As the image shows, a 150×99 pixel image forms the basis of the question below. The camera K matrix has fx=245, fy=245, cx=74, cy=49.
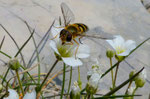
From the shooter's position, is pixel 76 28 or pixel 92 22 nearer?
pixel 76 28

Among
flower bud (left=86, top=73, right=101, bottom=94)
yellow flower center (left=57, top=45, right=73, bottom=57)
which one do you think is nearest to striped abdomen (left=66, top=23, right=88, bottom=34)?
yellow flower center (left=57, top=45, right=73, bottom=57)

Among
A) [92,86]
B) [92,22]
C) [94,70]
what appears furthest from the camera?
[92,22]

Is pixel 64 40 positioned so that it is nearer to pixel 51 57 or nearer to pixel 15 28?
pixel 51 57

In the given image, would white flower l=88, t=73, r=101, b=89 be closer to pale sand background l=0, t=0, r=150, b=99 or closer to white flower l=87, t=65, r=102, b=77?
white flower l=87, t=65, r=102, b=77

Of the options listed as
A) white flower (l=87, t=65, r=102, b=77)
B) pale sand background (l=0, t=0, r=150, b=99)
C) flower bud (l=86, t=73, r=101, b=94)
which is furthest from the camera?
pale sand background (l=0, t=0, r=150, b=99)

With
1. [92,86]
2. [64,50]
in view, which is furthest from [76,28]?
[92,86]

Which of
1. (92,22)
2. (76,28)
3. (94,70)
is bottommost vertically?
(92,22)

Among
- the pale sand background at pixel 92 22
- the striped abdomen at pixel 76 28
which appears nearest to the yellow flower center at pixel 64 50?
the striped abdomen at pixel 76 28

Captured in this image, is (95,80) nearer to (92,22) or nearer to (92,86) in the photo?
(92,86)
